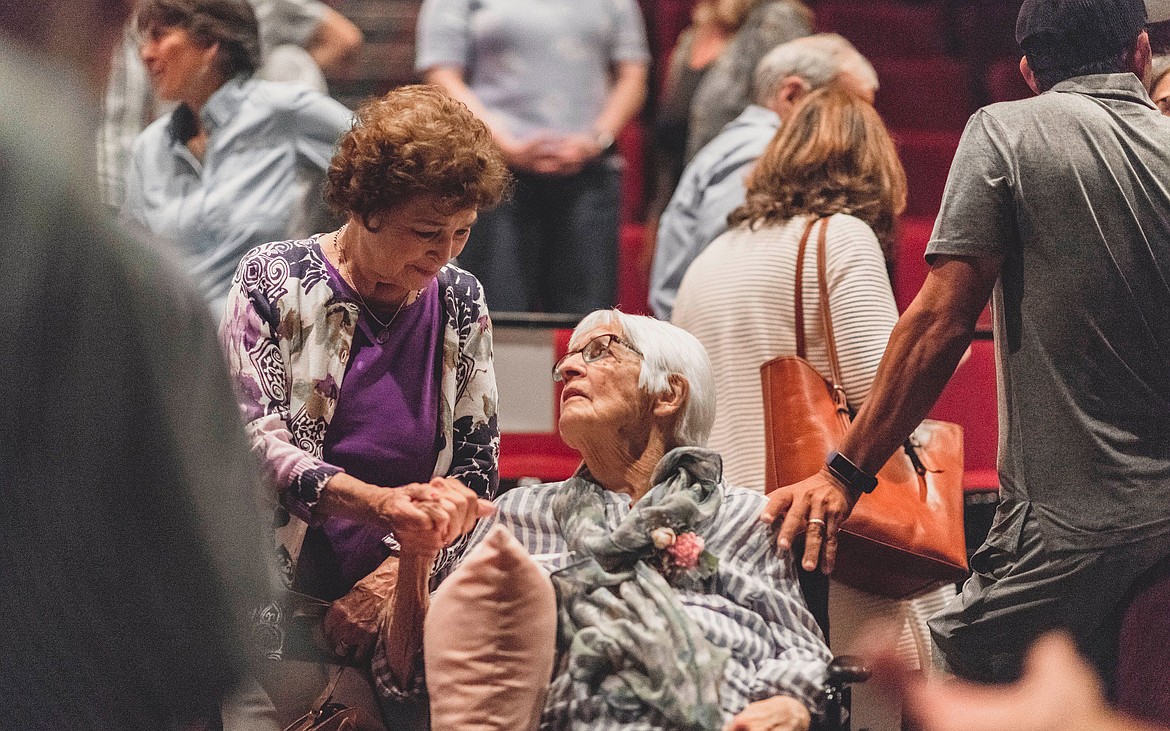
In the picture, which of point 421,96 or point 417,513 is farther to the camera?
point 421,96

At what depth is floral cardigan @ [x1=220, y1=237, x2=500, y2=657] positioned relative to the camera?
224 centimetres

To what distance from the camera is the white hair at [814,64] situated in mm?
3436

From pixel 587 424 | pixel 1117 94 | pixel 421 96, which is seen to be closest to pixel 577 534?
pixel 587 424

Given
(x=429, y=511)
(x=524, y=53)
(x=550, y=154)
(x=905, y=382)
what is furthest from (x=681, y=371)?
(x=524, y=53)

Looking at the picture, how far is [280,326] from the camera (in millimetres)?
2289

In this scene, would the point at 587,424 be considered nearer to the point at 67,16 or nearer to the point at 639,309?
the point at 67,16

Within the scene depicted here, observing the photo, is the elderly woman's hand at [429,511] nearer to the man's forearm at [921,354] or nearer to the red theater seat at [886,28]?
the man's forearm at [921,354]

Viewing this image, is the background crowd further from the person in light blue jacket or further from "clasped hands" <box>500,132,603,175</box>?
"clasped hands" <box>500,132,603,175</box>

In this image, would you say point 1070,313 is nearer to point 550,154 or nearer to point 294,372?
point 294,372

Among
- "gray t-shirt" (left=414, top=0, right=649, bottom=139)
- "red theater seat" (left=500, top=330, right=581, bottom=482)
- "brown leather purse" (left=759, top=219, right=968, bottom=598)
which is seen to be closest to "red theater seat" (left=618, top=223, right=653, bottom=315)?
"gray t-shirt" (left=414, top=0, right=649, bottom=139)

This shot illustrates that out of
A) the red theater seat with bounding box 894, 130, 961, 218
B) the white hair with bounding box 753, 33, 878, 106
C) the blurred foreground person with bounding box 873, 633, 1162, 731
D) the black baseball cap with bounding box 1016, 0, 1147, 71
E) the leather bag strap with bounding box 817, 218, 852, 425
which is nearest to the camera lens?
the blurred foreground person with bounding box 873, 633, 1162, 731

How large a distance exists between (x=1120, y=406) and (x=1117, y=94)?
1.46ft

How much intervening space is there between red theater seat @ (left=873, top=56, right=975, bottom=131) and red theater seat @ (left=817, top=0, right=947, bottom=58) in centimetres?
34

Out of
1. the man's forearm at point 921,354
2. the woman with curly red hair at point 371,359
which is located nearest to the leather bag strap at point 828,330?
the man's forearm at point 921,354
